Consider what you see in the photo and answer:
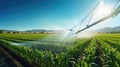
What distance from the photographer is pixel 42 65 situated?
450 inches

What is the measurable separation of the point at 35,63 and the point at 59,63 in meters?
4.48

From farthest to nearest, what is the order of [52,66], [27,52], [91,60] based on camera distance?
[27,52]
[91,60]
[52,66]

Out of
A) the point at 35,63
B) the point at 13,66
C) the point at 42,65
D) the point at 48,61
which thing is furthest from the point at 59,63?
the point at 13,66

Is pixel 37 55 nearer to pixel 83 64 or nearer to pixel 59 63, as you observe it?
pixel 59 63

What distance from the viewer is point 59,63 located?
29.2 ft

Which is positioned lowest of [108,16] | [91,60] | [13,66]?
[13,66]

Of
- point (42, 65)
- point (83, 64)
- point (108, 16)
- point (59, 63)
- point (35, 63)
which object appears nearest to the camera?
point (108, 16)

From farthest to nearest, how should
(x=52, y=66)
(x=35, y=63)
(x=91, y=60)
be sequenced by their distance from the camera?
(x=35, y=63) < (x=91, y=60) < (x=52, y=66)

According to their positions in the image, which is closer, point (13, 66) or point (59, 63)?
point (59, 63)

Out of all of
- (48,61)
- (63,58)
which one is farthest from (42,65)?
(63,58)

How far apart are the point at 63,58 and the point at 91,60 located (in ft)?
6.59

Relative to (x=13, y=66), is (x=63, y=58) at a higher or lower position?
higher

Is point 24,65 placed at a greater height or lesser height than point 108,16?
lesser

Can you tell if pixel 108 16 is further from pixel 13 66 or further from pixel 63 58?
pixel 13 66
